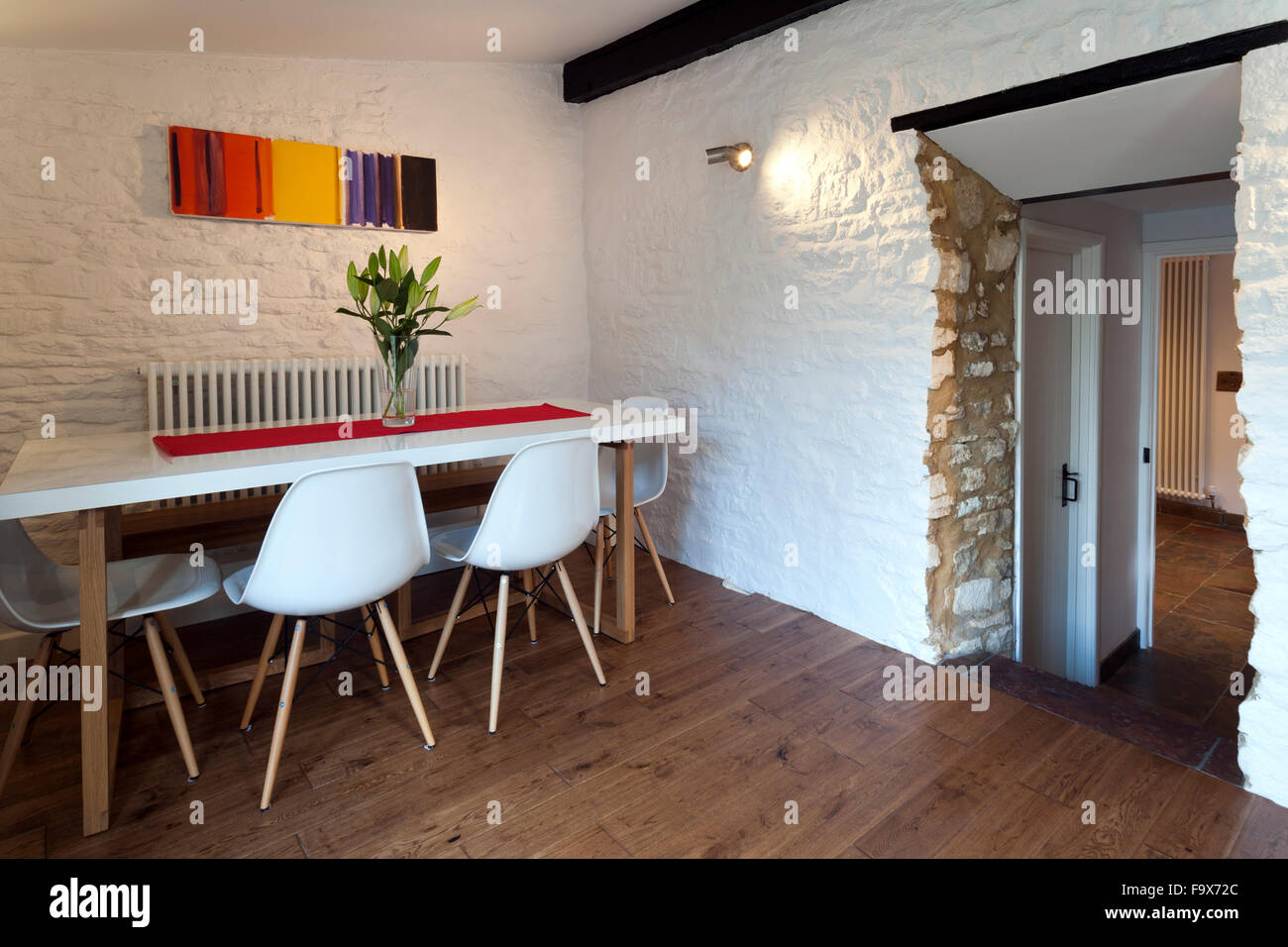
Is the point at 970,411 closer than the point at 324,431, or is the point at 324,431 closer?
the point at 324,431

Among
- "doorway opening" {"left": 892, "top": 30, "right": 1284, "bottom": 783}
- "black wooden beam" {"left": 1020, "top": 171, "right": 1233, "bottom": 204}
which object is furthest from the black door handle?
"black wooden beam" {"left": 1020, "top": 171, "right": 1233, "bottom": 204}

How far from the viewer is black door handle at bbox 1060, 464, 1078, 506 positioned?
408 centimetres

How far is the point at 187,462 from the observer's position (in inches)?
85.9

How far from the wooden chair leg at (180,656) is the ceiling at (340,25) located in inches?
86.2

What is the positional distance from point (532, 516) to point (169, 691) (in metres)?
1.12

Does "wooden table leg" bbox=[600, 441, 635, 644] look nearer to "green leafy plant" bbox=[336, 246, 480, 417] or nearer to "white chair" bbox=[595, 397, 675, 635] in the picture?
"white chair" bbox=[595, 397, 675, 635]

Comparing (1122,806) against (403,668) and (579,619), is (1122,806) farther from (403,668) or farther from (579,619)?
(403,668)

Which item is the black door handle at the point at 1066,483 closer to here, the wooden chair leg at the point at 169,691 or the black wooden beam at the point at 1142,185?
the black wooden beam at the point at 1142,185

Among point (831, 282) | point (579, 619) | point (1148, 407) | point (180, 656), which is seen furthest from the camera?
point (1148, 407)

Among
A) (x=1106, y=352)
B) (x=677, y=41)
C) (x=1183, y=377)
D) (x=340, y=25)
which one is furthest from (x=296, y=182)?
(x=1183, y=377)

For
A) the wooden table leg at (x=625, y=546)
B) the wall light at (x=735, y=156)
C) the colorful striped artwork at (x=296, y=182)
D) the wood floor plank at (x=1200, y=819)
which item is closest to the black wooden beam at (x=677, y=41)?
the wall light at (x=735, y=156)

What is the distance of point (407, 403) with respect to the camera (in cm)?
284

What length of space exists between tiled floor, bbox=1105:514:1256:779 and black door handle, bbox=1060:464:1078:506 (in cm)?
103

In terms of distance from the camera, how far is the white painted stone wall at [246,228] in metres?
3.15
